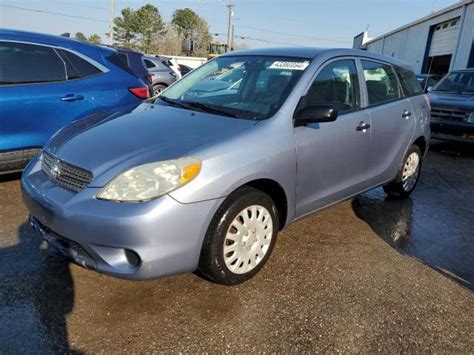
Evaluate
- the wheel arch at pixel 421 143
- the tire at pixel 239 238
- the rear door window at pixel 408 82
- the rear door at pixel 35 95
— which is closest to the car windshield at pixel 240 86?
the tire at pixel 239 238

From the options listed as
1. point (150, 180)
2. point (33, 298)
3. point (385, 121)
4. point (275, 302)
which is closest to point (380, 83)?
point (385, 121)

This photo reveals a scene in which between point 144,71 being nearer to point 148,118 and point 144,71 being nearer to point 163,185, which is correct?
point 148,118

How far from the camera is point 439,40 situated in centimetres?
2291

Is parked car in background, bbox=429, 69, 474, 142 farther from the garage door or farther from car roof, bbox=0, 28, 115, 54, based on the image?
the garage door

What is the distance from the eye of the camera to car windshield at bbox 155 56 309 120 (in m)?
3.25

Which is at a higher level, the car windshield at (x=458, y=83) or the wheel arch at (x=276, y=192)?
the car windshield at (x=458, y=83)

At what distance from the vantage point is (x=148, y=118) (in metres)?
3.23

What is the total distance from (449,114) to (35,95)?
704 centimetres

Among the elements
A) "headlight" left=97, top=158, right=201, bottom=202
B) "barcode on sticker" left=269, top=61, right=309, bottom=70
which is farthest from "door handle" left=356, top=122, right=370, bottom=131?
"headlight" left=97, top=158, right=201, bottom=202

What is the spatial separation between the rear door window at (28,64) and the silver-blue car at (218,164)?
1.49m

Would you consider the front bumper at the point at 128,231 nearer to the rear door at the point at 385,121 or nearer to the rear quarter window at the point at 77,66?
the rear door at the point at 385,121

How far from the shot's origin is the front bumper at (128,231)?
7.75 ft

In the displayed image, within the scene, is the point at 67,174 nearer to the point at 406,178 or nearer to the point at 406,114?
the point at 406,114

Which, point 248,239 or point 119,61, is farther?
point 119,61
